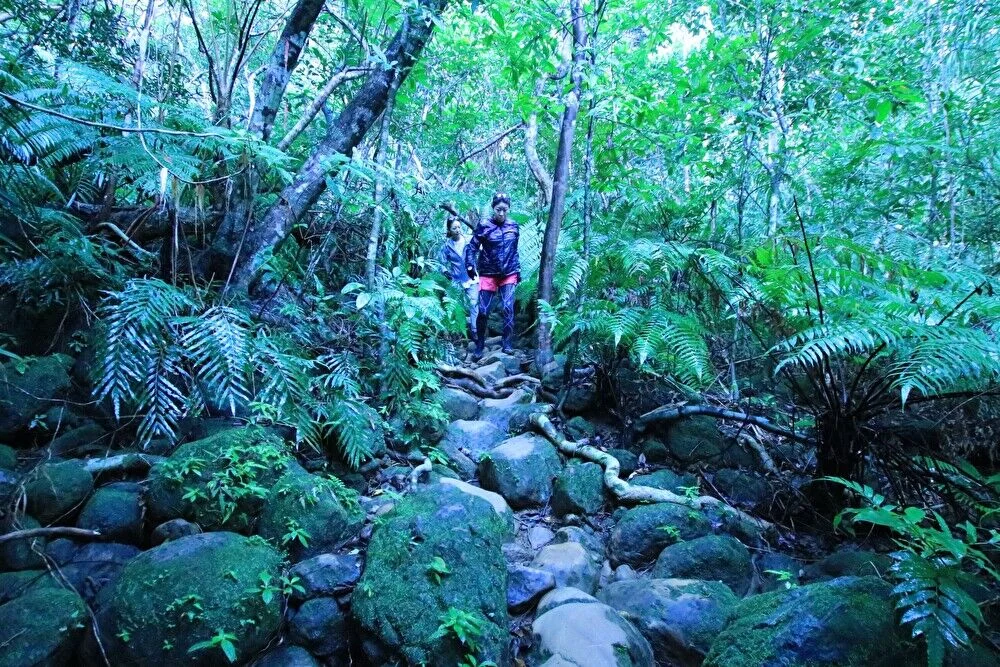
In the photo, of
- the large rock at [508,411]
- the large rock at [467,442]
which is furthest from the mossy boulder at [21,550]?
the large rock at [508,411]

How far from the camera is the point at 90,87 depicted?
306 cm

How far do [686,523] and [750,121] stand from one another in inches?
136

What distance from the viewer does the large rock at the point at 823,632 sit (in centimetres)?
174

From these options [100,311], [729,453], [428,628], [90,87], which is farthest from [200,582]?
[729,453]

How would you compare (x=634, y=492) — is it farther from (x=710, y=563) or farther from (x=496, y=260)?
(x=496, y=260)

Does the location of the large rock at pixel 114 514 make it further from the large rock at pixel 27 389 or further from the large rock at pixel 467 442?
the large rock at pixel 467 442

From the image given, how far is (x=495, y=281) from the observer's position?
632 cm

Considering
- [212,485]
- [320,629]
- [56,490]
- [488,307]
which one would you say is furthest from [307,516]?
[488,307]

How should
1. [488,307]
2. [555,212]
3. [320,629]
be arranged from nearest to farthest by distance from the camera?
[320,629], [555,212], [488,307]

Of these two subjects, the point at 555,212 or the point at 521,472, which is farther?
the point at 555,212

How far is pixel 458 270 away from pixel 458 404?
9.32 feet

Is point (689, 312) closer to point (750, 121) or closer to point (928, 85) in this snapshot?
point (750, 121)

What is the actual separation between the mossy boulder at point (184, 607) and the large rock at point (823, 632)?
197 centimetres

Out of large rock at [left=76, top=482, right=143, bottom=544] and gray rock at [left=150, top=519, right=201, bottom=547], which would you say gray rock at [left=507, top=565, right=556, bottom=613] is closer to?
gray rock at [left=150, top=519, right=201, bottom=547]
